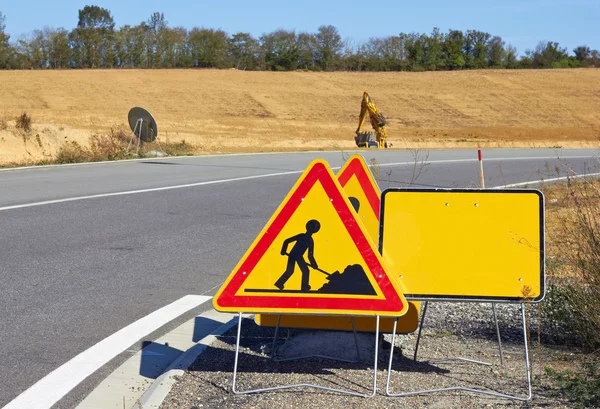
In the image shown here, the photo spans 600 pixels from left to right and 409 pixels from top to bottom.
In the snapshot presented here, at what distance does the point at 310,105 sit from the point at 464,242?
58.9 metres

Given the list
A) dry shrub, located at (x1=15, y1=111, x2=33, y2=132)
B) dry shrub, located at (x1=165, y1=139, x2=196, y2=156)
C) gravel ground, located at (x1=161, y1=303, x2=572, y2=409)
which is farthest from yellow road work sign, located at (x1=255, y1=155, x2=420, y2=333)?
dry shrub, located at (x1=15, y1=111, x2=33, y2=132)

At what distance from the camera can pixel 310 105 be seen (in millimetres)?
63219

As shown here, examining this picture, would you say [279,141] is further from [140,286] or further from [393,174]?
[140,286]

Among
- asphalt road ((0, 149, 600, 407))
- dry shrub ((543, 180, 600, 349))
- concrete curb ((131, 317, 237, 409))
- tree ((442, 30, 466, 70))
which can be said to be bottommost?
asphalt road ((0, 149, 600, 407))

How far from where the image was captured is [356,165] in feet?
19.0

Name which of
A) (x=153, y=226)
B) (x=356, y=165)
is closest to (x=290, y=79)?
(x=153, y=226)

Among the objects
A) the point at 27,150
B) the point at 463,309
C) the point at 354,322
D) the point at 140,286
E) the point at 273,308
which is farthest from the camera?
the point at 27,150

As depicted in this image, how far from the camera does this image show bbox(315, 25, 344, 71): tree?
102m

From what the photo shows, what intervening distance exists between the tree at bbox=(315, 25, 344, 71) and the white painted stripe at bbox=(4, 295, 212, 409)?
94.5 metres

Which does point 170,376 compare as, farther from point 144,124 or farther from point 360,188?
point 144,124

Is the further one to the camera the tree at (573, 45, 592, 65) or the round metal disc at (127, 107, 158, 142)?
the tree at (573, 45, 592, 65)

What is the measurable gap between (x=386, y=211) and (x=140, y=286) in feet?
11.1

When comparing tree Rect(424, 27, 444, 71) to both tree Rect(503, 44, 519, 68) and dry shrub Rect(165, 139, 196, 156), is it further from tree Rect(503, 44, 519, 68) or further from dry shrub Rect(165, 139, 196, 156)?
dry shrub Rect(165, 139, 196, 156)

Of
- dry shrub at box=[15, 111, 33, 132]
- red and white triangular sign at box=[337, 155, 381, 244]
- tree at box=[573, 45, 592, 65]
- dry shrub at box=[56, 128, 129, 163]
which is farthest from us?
tree at box=[573, 45, 592, 65]
